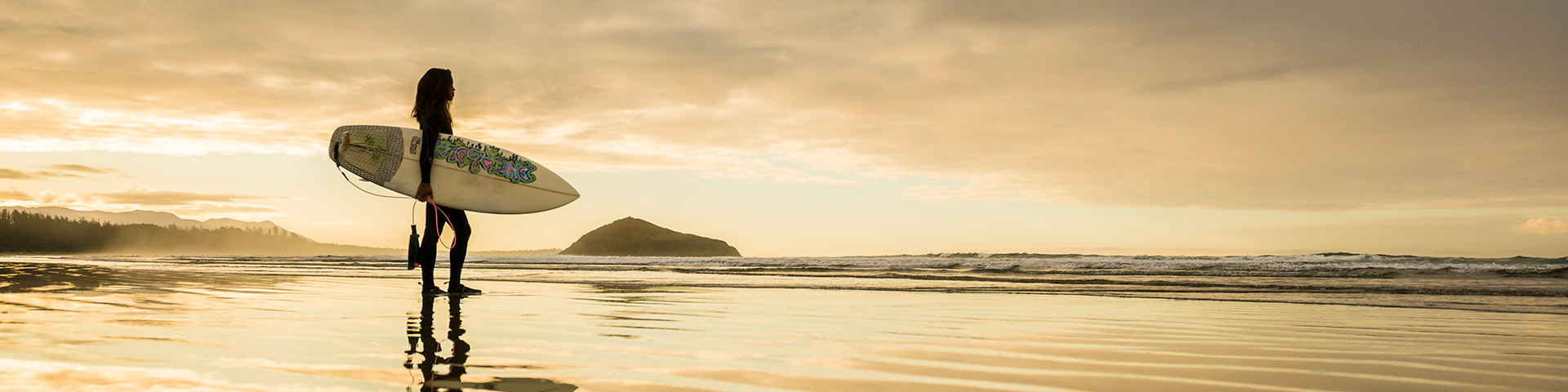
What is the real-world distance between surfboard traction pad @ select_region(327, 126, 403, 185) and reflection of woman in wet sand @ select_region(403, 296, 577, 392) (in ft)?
11.4

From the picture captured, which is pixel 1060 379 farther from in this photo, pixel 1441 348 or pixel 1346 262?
pixel 1346 262

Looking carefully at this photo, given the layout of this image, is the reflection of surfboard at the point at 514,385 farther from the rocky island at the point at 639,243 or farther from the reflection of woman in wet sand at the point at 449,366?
the rocky island at the point at 639,243

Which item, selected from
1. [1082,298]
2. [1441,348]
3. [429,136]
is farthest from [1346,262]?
[429,136]

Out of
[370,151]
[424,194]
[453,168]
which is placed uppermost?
[370,151]

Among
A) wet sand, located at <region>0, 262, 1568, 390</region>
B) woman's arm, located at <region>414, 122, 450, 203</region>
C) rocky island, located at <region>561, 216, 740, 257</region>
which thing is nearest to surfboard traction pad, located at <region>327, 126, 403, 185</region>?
woman's arm, located at <region>414, 122, 450, 203</region>

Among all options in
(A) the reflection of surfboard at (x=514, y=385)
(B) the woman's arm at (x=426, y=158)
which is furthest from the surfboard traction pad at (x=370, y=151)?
(A) the reflection of surfboard at (x=514, y=385)

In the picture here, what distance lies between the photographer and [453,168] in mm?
6211

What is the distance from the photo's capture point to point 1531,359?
2.78 m

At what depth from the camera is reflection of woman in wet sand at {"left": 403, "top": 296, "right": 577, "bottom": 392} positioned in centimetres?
184

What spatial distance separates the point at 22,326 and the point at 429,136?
309cm

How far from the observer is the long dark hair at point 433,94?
593cm

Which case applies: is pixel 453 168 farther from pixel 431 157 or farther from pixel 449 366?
pixel 449 366

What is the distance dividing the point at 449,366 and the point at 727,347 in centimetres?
90

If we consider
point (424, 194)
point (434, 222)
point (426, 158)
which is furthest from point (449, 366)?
point (434, 222)
